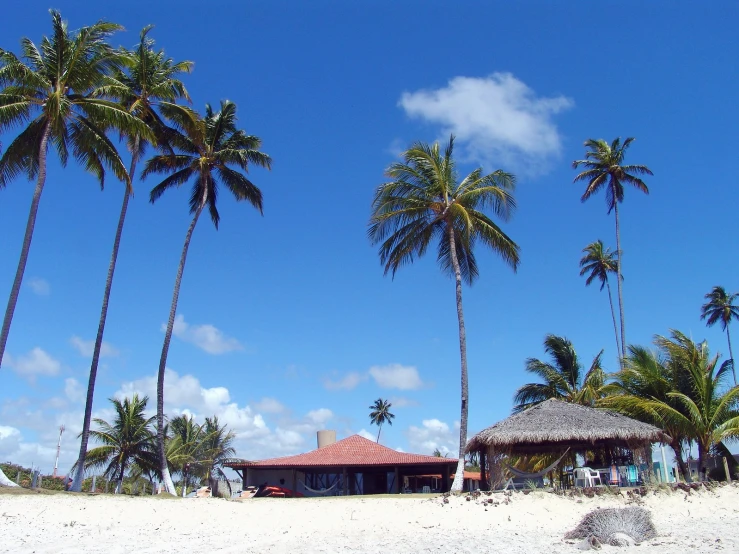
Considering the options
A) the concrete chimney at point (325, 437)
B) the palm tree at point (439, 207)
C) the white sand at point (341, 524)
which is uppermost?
the palm tree at point (439, 207)

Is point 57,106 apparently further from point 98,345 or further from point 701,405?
point 701,405

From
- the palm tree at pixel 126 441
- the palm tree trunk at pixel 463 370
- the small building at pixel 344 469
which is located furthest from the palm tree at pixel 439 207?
the palm tree at pixel 126 441

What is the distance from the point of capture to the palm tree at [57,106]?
16.8 metres

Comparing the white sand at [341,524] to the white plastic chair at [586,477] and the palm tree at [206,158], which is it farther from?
the palm tree at [206,158]

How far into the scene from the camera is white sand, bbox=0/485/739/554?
12398 mm

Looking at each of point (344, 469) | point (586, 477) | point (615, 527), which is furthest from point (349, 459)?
point (615, 527)

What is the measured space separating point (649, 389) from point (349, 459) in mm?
12279

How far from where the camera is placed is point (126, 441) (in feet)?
104

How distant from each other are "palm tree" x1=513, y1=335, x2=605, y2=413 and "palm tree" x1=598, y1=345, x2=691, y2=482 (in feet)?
18.8

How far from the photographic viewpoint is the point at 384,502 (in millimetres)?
17844

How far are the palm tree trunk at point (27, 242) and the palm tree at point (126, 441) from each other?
16.9 meters

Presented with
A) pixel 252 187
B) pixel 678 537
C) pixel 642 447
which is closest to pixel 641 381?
pixel 642 447

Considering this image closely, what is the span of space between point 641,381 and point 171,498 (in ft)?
54.6

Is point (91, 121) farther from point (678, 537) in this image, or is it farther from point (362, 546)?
point (678, 537)
